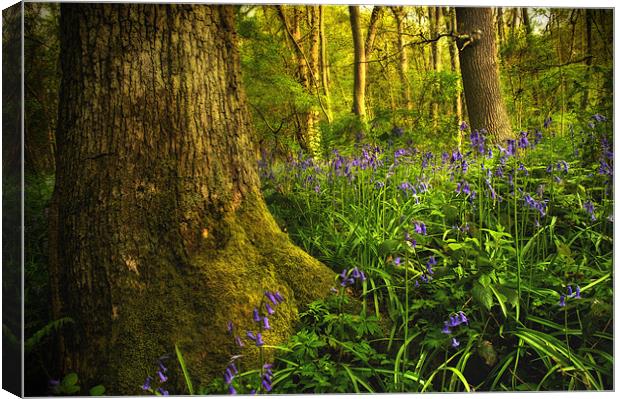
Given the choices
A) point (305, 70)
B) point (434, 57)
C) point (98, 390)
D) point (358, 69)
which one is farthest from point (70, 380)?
point (434, 57)

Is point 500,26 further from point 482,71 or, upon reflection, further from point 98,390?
point 98,390

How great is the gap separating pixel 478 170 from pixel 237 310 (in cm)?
141

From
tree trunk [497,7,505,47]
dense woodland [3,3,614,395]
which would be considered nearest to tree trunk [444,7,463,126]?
dense woodland [3,3,614,395]

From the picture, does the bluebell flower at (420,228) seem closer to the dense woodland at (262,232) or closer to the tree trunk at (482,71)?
the dense woodland at (262,232)

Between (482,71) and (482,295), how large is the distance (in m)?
1.22

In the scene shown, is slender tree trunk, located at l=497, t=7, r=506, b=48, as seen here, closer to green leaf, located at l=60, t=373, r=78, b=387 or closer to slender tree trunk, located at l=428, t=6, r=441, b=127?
slender tree trunk, located at l=428, t=6, r=441, b=127

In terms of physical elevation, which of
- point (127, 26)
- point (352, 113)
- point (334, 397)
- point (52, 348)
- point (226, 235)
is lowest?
point (334, 397)

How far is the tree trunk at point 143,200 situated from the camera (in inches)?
90.4

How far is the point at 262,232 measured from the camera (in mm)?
2479

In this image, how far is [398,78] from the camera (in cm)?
268

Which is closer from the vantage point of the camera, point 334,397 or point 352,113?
point 334,397

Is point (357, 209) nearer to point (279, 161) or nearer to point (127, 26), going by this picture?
point (279, 161)

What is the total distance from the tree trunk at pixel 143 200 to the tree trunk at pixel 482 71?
1.31m

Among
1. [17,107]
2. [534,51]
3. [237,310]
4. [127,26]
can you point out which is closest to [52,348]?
[237,310]
